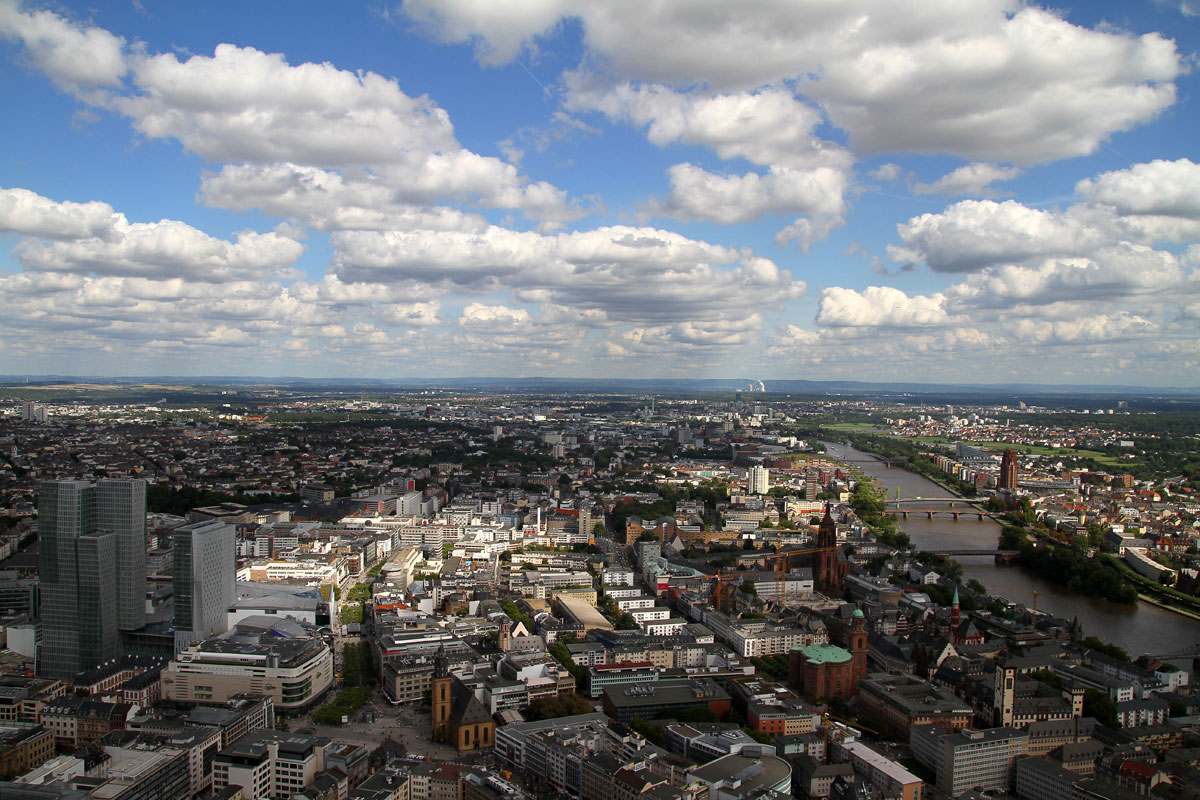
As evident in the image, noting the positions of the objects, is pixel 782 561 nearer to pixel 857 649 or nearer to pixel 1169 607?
pixel 857 649

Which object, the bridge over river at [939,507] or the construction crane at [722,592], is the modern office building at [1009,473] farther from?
the construction crane at [722,592]

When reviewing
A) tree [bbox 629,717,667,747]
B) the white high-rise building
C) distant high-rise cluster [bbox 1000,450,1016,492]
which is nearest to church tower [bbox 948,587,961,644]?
tree [bbox 629,717,667,747]

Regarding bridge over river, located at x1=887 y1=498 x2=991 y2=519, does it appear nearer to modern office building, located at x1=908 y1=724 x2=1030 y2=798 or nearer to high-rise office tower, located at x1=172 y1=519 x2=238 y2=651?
modern office building, located at x1=908 y1=724 x2=1030 y2=798

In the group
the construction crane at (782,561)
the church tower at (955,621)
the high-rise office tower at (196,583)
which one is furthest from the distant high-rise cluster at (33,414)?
the church tower at (955,621)

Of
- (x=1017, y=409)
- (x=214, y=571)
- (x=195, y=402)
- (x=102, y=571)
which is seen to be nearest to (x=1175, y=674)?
(x=214, y=571)

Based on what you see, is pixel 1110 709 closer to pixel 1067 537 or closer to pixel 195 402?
pixel 1067 537

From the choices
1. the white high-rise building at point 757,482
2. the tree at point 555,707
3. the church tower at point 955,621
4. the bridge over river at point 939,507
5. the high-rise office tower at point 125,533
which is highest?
the high-rise office tower at point 125,533

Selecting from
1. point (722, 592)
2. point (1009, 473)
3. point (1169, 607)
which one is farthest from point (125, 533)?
point (1009, 473)
